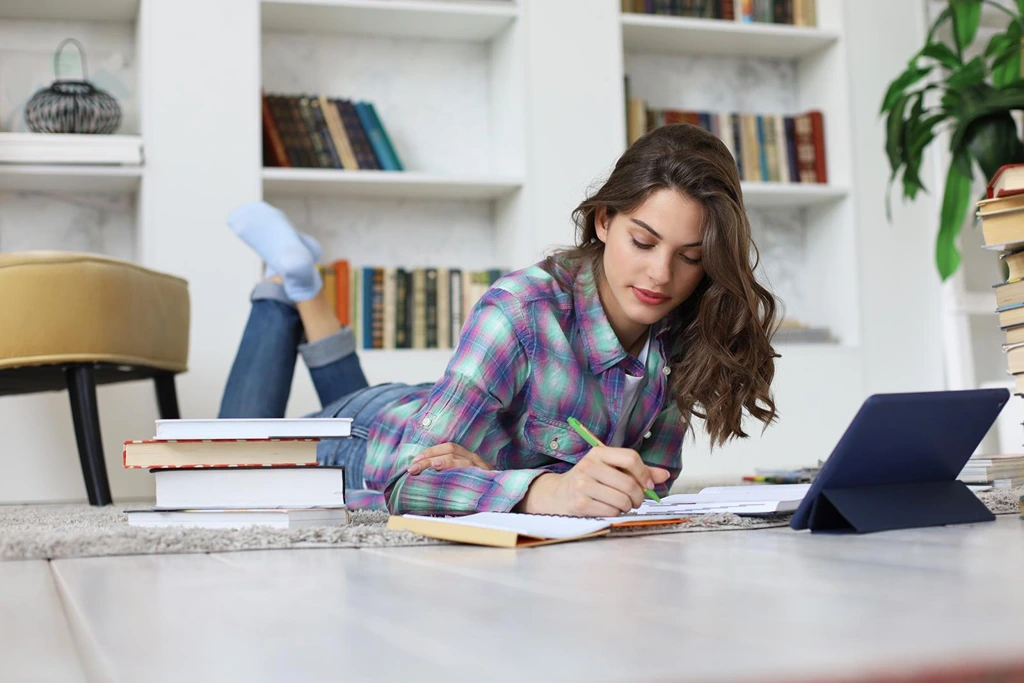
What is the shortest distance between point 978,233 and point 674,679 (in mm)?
3663

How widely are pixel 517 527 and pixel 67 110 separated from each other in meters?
2.37

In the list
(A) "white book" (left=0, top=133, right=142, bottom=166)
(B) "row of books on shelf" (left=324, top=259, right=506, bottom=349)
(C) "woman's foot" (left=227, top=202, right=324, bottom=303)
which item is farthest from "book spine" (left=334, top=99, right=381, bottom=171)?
(C) "woman's foot" (left=227, top=202, right=324, bottom=303)

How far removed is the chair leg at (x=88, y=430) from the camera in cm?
211

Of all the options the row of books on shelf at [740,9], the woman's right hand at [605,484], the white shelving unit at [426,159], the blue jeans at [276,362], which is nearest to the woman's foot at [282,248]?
the blue jeans at [276,362]

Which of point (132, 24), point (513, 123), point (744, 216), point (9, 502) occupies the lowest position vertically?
point (9, 502)

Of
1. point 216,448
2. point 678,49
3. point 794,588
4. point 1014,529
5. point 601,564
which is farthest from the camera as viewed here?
point 678,49

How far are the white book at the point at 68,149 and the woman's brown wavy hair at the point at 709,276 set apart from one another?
5.54 feet

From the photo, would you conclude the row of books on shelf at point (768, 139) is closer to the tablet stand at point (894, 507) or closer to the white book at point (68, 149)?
the white book at point (68, 149)

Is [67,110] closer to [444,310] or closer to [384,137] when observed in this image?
[384,137]

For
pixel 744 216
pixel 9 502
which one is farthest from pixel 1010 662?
pixel 9 502

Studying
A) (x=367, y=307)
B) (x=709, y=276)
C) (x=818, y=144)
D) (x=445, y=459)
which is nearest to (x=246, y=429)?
(x=445, y=459)

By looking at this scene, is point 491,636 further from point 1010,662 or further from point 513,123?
point 513,123

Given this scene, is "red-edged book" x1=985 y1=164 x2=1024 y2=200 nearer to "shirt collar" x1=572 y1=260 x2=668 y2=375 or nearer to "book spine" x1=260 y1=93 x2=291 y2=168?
"shirt collar" x1=572 y1=260 x2=668 y2=375

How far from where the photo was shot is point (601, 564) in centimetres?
75
